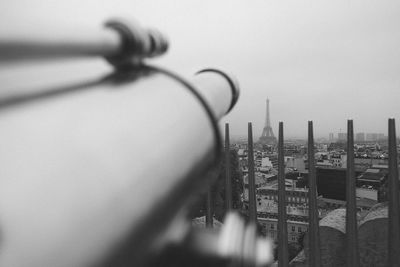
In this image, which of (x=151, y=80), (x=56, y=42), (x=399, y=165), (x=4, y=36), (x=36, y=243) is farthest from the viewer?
(x=399, y=165)

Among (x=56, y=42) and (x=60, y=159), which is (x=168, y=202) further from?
(x=56, y=42)

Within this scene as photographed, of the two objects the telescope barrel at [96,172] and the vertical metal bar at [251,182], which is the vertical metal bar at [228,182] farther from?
the telescope barrel at [96,172]

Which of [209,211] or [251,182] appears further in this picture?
[209,211]

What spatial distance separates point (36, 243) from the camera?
1.25ft

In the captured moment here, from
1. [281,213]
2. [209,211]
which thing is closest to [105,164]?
[281,213]

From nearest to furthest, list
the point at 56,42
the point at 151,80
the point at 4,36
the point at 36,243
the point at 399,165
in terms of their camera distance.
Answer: the point at 36,243 < the point at 4,36 < the point at 56,42 < the point at 151,80 < the point at 399,165

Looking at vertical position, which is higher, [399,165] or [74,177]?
[74,177]

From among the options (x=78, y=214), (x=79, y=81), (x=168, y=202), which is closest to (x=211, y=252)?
(x=168, y=202)

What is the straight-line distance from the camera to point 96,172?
1.51 feet

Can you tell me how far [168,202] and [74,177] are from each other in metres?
0.14

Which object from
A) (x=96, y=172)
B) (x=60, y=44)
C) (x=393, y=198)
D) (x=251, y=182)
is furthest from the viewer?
(x=251, y=182)

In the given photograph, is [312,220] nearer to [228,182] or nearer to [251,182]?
[251,182]

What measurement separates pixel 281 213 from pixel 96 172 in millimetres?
1342

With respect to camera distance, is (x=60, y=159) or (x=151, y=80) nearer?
(x=60, y=159)
